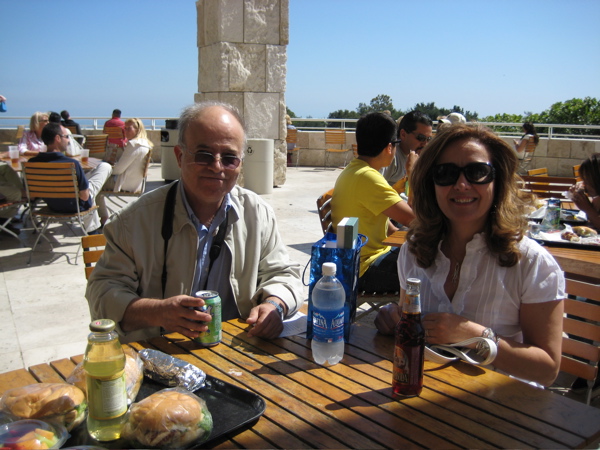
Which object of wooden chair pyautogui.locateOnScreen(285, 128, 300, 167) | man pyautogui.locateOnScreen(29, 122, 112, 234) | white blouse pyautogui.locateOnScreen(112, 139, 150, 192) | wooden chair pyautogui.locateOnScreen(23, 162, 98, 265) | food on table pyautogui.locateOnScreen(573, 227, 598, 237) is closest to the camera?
food on table pyautogui.locateOnScreen(573, 227, 598, 237)

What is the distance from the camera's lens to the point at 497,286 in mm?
1836

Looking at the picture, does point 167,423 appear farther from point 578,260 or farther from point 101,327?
point 578,260

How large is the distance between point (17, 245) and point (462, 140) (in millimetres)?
5705

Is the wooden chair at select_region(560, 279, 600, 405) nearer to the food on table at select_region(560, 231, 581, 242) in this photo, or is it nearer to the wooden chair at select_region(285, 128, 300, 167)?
the food on table at select_region(560, 231, 581, 242)

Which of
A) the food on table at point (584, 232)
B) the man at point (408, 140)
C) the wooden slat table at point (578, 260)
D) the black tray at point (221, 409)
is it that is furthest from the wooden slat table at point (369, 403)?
the man at point (408, 140)

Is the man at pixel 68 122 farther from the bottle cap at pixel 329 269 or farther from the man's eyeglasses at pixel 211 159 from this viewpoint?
the bottle cap at pixel 329 269

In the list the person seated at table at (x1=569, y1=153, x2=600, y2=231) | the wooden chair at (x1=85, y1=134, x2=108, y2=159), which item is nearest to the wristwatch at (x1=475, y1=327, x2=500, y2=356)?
the person seated at table at (x1=569, y1=153, x2=600, y2=231)

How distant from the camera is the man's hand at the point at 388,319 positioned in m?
1.88

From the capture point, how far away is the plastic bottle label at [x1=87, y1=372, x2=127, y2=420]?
1.18m

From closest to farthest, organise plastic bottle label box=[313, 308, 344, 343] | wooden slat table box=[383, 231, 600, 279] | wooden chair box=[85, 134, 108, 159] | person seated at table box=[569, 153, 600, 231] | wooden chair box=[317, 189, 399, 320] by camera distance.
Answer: plastic bottle label box=[313, 308, 344, 343]
wooden slat table box=[383, 231, 600, 279]
wooden chair box=[317, 189, 399, 320]
person seated at table box=[569, 153, 600, 231]
wooden chair box=[85, 134, 108, 159]

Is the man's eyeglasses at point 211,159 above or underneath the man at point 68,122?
underneath

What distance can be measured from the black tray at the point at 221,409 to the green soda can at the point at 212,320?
9.2 inches

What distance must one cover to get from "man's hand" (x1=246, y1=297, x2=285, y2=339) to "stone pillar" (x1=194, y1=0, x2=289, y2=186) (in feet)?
23.3

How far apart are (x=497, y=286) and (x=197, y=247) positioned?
1.18m
